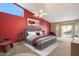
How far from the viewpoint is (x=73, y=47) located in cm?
180

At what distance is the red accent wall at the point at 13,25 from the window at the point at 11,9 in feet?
0.21

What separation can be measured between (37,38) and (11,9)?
0.79 meters

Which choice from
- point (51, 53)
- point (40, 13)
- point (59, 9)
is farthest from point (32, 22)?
point (51, 53)

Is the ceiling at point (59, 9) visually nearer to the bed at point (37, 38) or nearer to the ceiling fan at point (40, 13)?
the ceiling fan at point (40, 13)

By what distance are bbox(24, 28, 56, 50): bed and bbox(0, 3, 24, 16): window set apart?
387mm

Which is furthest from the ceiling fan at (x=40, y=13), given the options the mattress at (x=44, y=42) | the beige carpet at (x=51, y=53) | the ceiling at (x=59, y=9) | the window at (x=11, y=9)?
the beige carpet at (x=51, y=53)

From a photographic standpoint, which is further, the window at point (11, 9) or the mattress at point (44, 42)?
the mattress at point (44, 42)

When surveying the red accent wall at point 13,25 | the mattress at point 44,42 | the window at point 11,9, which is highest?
the window at point 11,9

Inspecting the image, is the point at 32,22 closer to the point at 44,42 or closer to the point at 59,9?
the point at 44,42

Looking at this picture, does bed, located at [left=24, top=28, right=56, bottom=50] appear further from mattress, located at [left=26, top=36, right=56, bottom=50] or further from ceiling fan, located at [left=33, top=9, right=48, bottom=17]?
ceiling fan, located at [left=33, top=9, right=48, bottom=17]

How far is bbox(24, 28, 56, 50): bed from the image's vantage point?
5.98 ft

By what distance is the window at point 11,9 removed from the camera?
1708mm

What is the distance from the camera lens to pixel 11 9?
5.77 feet

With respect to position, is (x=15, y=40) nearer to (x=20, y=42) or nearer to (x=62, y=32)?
(x=20, y=42)
